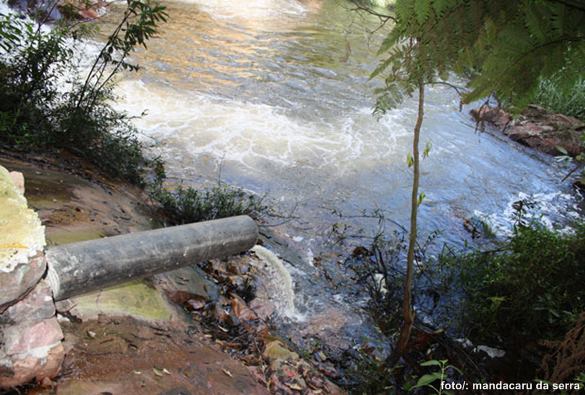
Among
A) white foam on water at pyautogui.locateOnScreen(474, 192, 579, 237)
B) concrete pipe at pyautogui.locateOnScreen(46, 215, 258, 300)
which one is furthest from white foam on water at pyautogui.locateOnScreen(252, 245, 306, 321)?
white foam on water at pyautogui.locateOnScreen(474, 192, 579, 237)

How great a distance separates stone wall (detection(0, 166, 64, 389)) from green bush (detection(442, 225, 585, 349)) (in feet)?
10.2

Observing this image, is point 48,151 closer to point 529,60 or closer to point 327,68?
point 529,60

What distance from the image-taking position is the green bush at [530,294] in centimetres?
344

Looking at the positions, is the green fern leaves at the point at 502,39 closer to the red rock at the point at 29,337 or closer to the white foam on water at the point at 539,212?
the red rock at the point at 29,337

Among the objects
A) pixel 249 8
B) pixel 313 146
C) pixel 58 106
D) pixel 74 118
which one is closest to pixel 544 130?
pixel 313 146

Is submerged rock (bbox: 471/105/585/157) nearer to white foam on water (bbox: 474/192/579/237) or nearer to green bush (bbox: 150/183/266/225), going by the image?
white foam on water (bbox: 474/192/579/237)

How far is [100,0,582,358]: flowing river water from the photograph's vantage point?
5.94 metres

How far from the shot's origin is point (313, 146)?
7641 millimetres

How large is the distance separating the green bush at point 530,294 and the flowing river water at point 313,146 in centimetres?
117

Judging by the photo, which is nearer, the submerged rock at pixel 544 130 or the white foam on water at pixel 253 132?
the white foam on water at pixel 253 132

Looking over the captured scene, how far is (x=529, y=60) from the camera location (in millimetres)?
2008

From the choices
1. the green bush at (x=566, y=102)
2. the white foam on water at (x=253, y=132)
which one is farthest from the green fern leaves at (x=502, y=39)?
the green bush at (x=566, y=102)

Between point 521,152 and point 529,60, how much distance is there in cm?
779

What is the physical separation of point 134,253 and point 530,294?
303 cm
